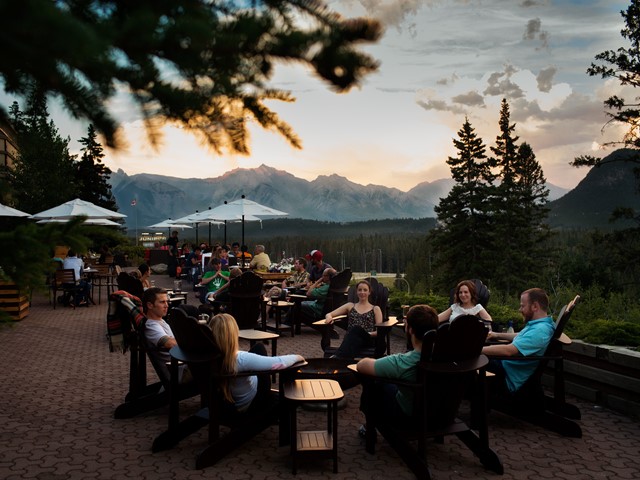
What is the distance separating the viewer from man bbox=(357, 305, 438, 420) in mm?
4480

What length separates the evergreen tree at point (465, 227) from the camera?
42.2 meters

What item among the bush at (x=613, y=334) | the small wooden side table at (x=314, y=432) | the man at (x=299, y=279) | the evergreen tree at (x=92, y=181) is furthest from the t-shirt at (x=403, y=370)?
the evergreen tree at (x=92, y=181)

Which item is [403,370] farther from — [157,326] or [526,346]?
[157,326]

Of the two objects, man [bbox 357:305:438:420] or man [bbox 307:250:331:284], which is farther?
man [bbox 307:250:331:284]

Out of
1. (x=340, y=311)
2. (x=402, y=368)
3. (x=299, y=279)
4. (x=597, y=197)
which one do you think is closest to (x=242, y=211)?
(x=299, y=279)

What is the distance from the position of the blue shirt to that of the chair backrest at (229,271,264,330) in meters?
4.82

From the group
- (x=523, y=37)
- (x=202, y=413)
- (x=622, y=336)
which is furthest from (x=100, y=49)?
(x=523, y=37)

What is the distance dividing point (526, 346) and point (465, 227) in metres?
37.8

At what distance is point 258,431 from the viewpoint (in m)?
5.02

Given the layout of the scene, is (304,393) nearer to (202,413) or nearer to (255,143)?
(202,413)

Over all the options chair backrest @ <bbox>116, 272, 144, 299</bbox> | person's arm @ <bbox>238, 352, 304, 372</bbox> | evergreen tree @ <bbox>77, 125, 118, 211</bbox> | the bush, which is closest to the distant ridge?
evergreen tree @ <bbox>77, 125, 118, 211</bbox>

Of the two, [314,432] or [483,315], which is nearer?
[314,432]

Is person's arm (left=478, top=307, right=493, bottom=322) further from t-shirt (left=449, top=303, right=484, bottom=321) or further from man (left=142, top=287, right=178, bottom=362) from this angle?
man (left=142, top=287, right=178, bottom=362)

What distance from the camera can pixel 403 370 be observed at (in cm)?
448
